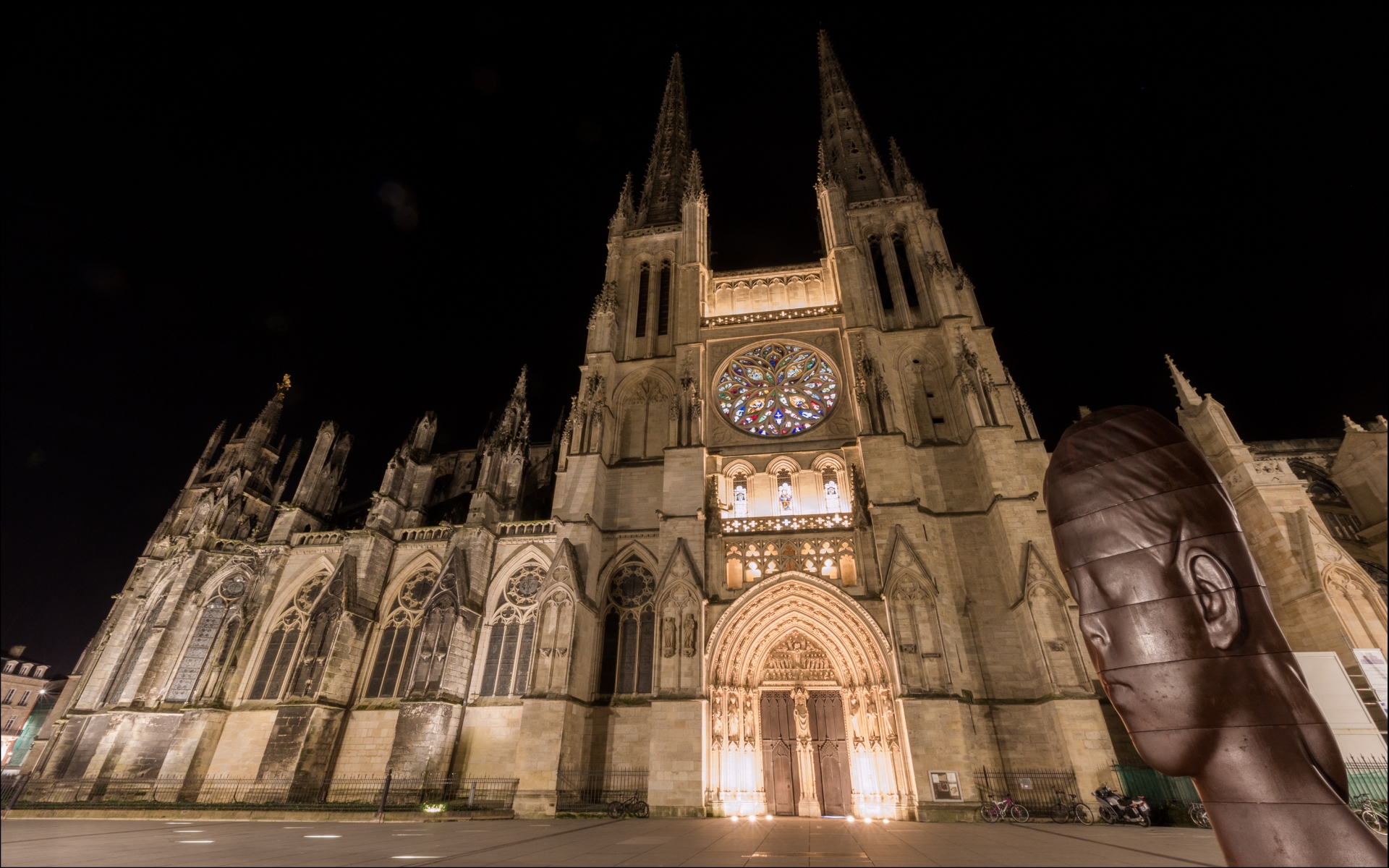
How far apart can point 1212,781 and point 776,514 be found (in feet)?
43.4

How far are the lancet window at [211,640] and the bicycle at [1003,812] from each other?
21189 mm

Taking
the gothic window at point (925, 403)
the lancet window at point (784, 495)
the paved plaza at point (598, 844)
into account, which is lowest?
the paved plaza at point (598, 844)

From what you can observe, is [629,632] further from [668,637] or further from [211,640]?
[211,640]

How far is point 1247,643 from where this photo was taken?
3670 millimetres

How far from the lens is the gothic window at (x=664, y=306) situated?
2155 cm

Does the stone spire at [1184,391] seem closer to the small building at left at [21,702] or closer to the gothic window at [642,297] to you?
the gothic window at [642,297]

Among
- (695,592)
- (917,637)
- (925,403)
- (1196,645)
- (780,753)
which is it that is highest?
(925,403)

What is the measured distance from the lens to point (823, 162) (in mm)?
26234

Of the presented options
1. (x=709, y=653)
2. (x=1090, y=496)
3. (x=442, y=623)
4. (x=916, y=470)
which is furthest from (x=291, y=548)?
(x=1090, y=496)

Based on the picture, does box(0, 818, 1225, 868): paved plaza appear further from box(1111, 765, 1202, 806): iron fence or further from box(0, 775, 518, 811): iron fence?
box(0, 775, 518, 811): iron fence

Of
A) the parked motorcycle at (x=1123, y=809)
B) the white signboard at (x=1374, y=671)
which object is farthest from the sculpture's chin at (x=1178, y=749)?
the white signboard at (x=1374, y=671)

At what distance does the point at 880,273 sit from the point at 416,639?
20.7m

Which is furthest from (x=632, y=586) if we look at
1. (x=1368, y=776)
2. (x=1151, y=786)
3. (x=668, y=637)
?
(x=1368, y=776)

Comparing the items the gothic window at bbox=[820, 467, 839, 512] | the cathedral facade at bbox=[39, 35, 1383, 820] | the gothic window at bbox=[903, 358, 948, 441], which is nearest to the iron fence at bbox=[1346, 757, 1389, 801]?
the cathedral facade at bbox=[39, 35, 1383, 820]
